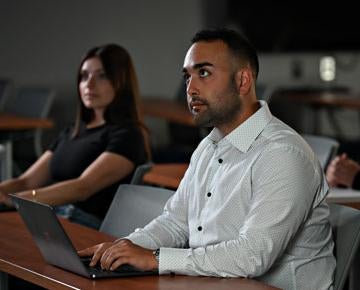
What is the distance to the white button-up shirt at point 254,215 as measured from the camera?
251 cm

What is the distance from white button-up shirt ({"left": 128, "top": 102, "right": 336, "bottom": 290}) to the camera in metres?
2.51

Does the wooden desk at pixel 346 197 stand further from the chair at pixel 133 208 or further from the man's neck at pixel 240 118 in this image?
the man's neck at pixel 240 118

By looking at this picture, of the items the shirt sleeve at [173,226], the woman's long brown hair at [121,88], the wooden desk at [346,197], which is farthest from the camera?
the woman's long brown hair at [121,88]

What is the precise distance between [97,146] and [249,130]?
1625 mm

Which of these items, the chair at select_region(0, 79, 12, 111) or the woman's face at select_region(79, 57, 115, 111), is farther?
the chair at select_region(0, 79, 12, 111)

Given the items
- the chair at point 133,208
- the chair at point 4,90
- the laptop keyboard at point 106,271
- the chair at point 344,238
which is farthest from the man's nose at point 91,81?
the chair at point 4,90

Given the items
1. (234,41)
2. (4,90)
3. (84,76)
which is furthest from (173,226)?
(4,90)

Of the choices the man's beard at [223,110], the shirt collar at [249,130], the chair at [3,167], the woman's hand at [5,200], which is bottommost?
the chair at [3,167]

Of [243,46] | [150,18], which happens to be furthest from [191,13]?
[243,46]

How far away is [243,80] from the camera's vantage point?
9.11 ft

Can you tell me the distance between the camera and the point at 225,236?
8.84 ft

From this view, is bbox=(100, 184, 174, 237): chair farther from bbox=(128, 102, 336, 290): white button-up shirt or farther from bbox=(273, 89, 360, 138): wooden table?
bbox=(273, 89, 360, 138): wooden table

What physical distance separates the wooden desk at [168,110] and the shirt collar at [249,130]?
14.5ft

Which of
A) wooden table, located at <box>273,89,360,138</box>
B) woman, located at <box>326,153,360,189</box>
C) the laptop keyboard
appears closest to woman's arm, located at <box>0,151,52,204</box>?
woman, located at <box>326,153,360,189</box>
